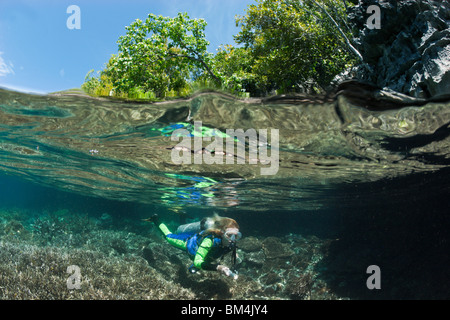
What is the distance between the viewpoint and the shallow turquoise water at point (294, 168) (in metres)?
9.61

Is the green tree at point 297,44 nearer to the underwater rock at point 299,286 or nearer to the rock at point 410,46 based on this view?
the rock at point 410,46

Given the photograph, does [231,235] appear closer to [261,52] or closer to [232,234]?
[232,234]

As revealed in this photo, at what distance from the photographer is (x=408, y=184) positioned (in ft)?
56.9

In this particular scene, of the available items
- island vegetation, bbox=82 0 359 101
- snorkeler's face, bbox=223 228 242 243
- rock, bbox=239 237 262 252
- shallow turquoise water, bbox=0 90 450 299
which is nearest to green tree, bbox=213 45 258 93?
island vegetation, bbox=82 0 359 101

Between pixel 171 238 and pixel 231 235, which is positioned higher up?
pixel 231 235

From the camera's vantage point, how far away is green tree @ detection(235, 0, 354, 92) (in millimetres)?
20609

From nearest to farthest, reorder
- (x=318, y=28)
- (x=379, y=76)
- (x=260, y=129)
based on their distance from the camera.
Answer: (x=260, y=129) < (x=379, y=76) < (x=318, y=28)

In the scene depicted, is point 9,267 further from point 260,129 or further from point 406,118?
point 406,118

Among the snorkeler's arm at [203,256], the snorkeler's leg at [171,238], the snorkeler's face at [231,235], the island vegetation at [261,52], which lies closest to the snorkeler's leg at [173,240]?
the snorkeler's leg at [171,238]

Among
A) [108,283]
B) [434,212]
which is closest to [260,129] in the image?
[108,283]

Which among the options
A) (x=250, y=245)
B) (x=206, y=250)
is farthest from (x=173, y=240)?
(x=250, y=245)

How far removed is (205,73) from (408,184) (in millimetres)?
17257

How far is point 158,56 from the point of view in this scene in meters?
21.2

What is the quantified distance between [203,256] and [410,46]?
1118cm
